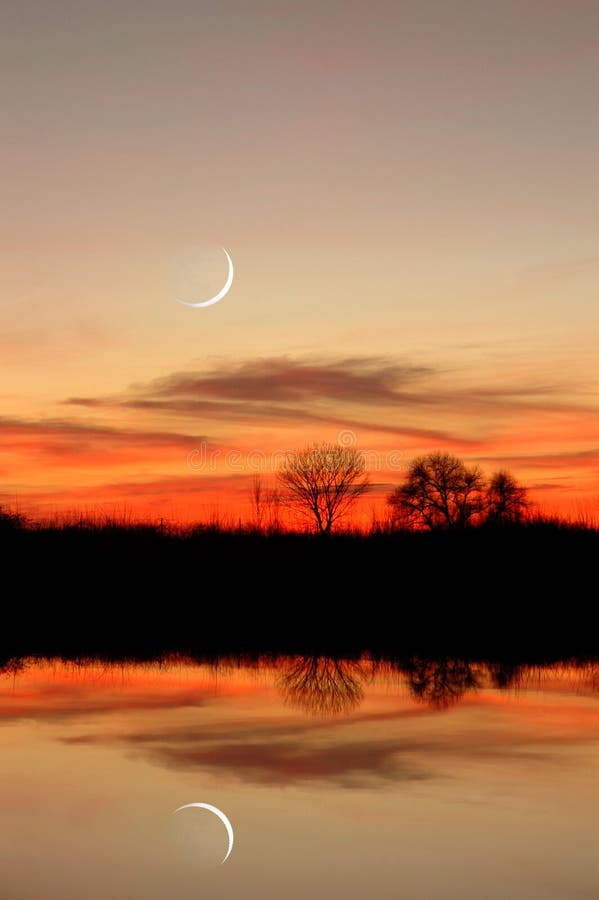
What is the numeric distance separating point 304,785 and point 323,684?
4.60 metres

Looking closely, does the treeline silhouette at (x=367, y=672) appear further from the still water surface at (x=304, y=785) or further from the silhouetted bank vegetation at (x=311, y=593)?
the silhouetted bank vegetation at (x=311, y=593)

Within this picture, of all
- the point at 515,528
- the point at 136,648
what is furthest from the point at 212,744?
the point at 515,528

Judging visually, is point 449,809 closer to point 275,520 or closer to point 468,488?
point 275,520

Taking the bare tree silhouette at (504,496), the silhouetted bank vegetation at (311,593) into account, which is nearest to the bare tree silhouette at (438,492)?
the bare tree silhouette at (504,496)

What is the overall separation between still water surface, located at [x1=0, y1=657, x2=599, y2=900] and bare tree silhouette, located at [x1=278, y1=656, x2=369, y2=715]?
0.17 ft

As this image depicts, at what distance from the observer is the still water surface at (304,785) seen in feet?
21.4

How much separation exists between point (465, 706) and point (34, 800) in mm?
4917

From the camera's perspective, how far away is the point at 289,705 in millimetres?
11961

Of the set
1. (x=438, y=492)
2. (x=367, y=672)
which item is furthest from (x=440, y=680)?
(x=438, y=492)

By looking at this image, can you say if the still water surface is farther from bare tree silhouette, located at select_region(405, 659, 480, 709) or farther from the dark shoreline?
the dark shoreline

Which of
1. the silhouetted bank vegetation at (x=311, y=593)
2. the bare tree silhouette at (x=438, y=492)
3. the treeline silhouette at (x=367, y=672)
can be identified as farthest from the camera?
the bare tree silhouette at (x=438, y=492)

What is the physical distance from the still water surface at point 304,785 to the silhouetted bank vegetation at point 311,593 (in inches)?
118

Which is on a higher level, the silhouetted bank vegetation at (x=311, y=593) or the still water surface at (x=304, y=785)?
the silhouetted bank vegetation at (x=311, y=593)

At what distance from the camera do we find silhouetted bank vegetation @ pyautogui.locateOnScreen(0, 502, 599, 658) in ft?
56.2
